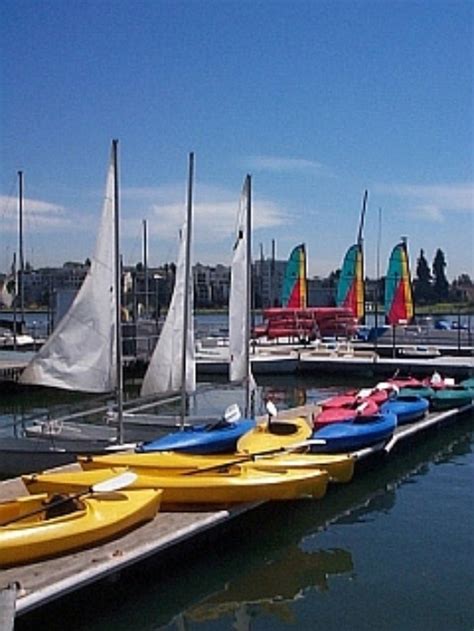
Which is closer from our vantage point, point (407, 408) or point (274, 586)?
point (274, 586)

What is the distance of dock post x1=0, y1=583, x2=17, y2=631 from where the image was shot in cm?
724

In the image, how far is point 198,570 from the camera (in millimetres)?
10539

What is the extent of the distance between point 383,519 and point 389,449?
326 cm

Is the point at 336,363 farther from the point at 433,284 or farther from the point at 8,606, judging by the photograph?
the point at 433,284

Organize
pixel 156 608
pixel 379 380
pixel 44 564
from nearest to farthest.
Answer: pixel 44 564 → pixel 156 608 → pixel 379 380

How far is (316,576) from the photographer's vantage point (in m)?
10.7

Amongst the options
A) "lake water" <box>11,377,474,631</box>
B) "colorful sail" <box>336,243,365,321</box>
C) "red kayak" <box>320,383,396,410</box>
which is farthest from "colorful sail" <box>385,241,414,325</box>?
"lake water" <box>11,377,474,631</box>

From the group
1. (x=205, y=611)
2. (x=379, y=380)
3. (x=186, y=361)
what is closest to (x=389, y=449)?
(x=186, y=361)

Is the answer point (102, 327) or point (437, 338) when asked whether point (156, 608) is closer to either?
point (102, 327)

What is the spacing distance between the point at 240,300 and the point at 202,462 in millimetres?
6352

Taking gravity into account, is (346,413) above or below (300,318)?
below

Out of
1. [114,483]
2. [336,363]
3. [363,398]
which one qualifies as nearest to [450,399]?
[363,398]

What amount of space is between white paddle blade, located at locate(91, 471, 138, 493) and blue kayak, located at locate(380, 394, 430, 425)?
8865mm

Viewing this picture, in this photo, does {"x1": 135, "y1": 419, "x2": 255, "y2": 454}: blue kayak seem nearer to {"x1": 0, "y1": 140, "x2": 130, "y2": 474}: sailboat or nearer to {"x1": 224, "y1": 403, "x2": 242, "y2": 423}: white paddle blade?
{"x1": 224, "y1": 403, "x2": 242, "y2": 423}: white paddle blade
